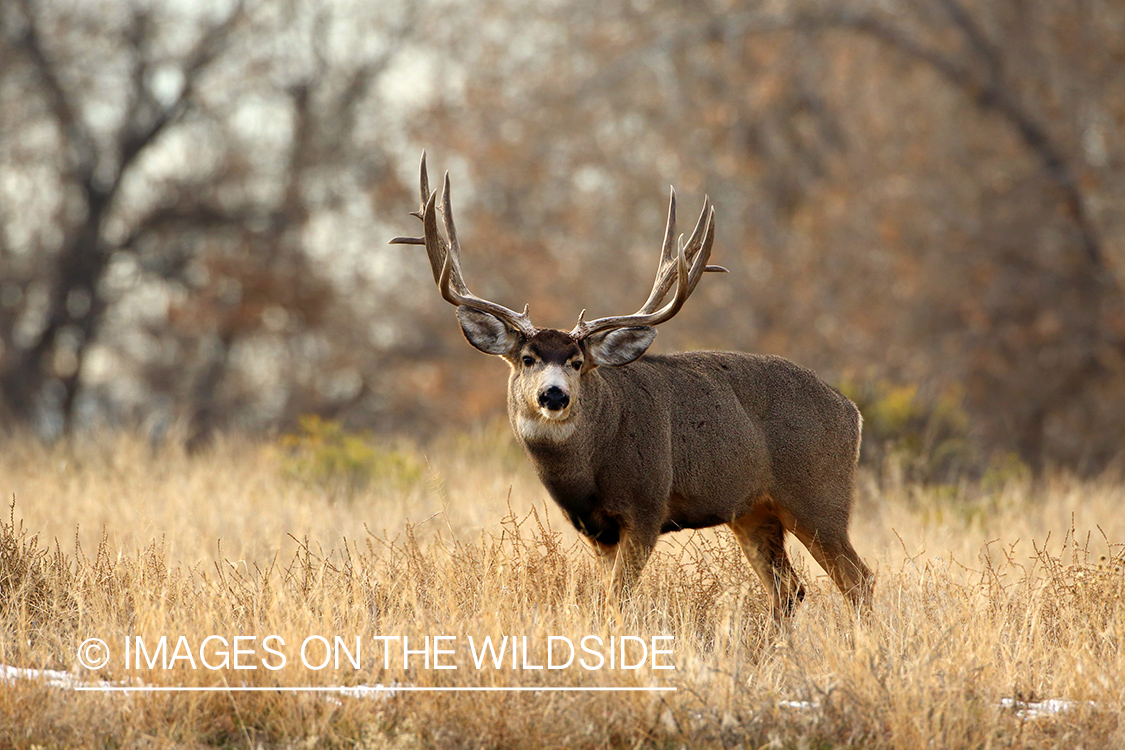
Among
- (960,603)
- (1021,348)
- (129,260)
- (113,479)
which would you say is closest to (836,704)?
(960,603)

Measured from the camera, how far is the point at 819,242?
23.5 meters

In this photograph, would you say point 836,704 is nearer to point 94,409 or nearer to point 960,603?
point 960,603

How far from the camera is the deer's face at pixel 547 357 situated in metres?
6.56

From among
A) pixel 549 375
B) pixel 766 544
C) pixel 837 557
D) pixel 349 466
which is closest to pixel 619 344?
pixel 549 375

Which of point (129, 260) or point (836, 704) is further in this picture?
point (129, 260)

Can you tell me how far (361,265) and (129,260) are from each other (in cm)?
415

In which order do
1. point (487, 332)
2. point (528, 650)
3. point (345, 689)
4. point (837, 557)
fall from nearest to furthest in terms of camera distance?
1. point (345, 689)
2. point (528, 650)
3. point (487, 332)
4. point (837, 557)

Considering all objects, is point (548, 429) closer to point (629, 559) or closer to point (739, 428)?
point (629, 559)

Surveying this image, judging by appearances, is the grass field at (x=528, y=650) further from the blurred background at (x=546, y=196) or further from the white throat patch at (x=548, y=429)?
the blurred background at (x=546, y=196)

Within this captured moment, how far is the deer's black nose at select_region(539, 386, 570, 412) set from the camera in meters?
6.48

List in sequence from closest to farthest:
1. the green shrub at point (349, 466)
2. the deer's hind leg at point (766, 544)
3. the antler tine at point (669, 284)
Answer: the antler tine at point (669, 284) → the deer's hind leg at point (766, 544) → the green shrub at point (349, 466)

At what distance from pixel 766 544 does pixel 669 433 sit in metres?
0.98

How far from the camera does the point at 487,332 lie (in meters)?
7.02

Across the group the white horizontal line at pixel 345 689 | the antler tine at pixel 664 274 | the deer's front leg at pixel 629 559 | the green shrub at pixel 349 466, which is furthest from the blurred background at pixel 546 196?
the white horizontal line at pixel 345 689
